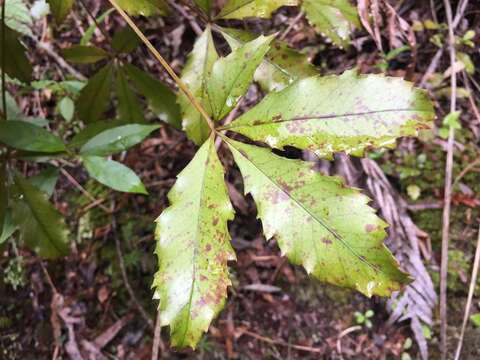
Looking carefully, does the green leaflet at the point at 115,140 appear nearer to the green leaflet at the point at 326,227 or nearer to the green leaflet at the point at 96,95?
the green leaflet at the point at 96,95

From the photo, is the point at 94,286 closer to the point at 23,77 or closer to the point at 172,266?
the point at 23,77

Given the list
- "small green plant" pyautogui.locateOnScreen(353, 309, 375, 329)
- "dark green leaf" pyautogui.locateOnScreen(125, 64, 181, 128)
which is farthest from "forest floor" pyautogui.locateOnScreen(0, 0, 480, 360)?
"dark green leaf" pyautogui.locateOnScreen(125, 64, 181, 128)

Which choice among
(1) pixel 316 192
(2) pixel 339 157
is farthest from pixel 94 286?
(1) pixel 316 192

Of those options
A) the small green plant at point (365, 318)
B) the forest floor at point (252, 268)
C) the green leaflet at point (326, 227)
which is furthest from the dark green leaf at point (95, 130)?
the small green plant at point (365, 318)

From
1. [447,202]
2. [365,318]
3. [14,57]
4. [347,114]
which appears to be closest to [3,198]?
[14,57]

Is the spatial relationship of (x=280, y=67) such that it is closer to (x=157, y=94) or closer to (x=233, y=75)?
(x=233, y=75)

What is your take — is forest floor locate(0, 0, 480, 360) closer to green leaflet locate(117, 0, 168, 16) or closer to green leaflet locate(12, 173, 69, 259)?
green leaflet locate(12, 173, 69, 259)

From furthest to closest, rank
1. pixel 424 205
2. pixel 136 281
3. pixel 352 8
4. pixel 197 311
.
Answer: pixel 136 281
pixel 424 205
pixel 352 8
pixel 197 311
